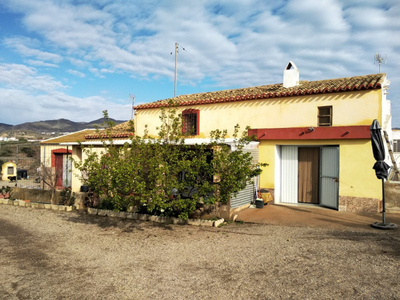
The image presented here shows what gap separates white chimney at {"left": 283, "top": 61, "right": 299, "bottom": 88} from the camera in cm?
1400

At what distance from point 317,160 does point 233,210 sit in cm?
395

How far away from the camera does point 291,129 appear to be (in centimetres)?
1169

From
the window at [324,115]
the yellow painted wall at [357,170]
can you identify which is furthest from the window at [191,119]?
the yellow painted wall at [357,170]

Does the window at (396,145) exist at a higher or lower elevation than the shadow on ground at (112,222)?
higher

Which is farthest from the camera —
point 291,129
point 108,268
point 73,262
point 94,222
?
point 291,129

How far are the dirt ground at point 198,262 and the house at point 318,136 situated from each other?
9.55 feet


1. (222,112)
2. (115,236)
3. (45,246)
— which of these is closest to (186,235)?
(115,236)

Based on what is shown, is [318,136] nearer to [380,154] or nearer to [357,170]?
[357,170]

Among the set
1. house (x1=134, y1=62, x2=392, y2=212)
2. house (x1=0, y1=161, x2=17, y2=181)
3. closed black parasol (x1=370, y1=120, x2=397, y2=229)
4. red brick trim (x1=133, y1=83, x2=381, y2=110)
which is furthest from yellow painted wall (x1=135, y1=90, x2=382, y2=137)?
house (x1=0, y1=161, x2=17, y2=181)

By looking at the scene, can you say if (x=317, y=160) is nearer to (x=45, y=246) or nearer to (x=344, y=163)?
(x=344, y=163)

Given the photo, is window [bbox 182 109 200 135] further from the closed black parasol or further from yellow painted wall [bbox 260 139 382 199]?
the closed black parasol

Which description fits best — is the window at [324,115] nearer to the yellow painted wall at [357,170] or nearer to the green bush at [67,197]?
the yellow painted wall at [357,170]

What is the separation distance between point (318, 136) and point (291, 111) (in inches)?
61.3

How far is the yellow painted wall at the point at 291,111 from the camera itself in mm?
10656
